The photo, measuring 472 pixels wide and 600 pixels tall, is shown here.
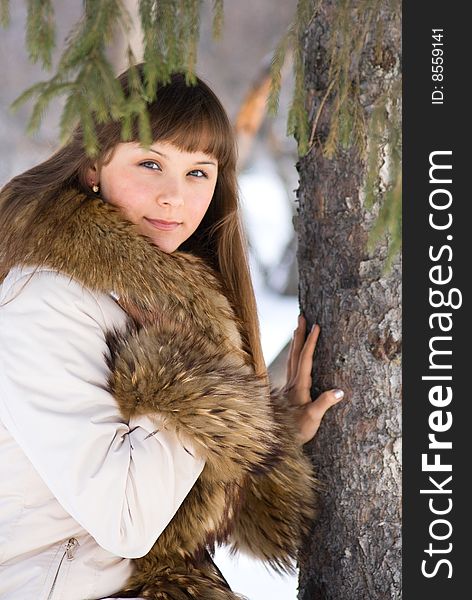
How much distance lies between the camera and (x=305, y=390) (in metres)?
2.23

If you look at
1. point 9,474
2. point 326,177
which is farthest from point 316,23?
point 9,474

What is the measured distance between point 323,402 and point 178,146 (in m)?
0.71

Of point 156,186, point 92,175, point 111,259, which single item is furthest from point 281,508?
point 92,175

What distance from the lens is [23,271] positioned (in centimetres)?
196

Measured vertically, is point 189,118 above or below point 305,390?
above

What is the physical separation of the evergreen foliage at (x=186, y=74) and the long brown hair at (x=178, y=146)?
10cm

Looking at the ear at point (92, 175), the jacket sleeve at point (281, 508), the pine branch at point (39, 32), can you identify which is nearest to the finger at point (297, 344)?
the jacket sleeve at point (281, 508)

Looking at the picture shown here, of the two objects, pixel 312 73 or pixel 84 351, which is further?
pixel 312 73

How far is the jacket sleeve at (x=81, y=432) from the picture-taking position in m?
1.77

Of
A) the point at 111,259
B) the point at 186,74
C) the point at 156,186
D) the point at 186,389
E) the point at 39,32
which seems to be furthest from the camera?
the point at 156,186

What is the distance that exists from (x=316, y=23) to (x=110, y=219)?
0.69m

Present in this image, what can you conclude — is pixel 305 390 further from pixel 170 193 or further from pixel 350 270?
pixel 170 193

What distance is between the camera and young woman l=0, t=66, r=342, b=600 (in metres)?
1.81

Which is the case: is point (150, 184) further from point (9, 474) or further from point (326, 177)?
point (9, 474)
